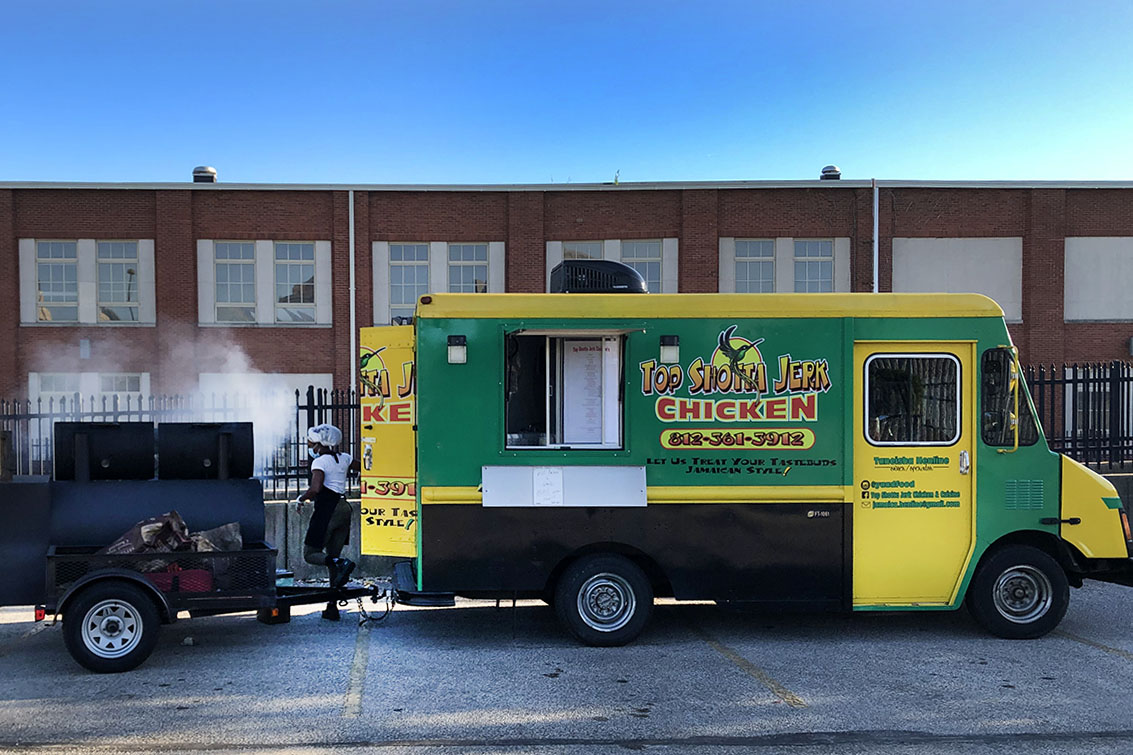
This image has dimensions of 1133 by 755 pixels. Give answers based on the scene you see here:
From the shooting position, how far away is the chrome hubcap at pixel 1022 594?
733 cm

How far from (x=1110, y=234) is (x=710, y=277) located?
1100 cm

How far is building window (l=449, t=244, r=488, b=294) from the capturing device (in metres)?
24.5

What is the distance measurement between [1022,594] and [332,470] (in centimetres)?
591

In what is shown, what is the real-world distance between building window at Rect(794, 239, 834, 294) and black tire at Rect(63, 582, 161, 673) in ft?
67.6

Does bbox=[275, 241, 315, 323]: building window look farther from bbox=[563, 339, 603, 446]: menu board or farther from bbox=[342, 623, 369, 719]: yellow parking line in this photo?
bbox=[563, 339, 603, 446]: menu board

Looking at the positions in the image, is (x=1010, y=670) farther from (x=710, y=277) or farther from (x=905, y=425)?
(x=710, y=277)

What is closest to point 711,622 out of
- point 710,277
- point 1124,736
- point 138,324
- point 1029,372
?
point 1124,736

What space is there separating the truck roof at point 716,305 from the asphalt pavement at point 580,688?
8.63 feet

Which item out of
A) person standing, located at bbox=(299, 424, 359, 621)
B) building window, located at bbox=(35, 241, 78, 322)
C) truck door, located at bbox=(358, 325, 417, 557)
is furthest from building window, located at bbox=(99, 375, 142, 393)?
truck door, located at bbox=(358, 325, 417, 557)

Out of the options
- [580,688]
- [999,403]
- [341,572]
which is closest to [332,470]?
[341,572]

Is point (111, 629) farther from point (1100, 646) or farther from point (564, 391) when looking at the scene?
point (1100, 646)

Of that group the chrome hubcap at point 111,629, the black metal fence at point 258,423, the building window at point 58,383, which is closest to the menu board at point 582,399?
the chrome hubcap at point 111,629

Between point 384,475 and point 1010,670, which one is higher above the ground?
point 384,475

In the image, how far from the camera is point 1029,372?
948cm
